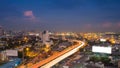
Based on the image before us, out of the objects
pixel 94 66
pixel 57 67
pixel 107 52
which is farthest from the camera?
pixel 107 52

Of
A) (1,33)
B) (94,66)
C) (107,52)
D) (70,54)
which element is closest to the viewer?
(94,66)

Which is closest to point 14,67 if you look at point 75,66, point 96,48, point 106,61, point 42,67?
point 42,67

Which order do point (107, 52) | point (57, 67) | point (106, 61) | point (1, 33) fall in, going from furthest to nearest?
point (1, 33) → point (107, 52) → point (106, 61) → point (57, 67)

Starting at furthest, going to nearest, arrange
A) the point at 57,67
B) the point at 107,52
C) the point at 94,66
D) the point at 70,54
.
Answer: the point at 70,54 → the point at 107,52 → the point at 57,67 → the point at 94,66

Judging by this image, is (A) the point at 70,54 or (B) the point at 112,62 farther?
(A) the point at 70,54

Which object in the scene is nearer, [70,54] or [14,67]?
[14,67]

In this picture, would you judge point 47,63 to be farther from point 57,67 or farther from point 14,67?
point 14,67

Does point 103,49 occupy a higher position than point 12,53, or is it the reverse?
point 103,49

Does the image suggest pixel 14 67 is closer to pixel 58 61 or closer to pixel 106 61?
pixel 58 61

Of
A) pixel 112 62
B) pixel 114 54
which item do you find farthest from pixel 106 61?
pixel 114 54
